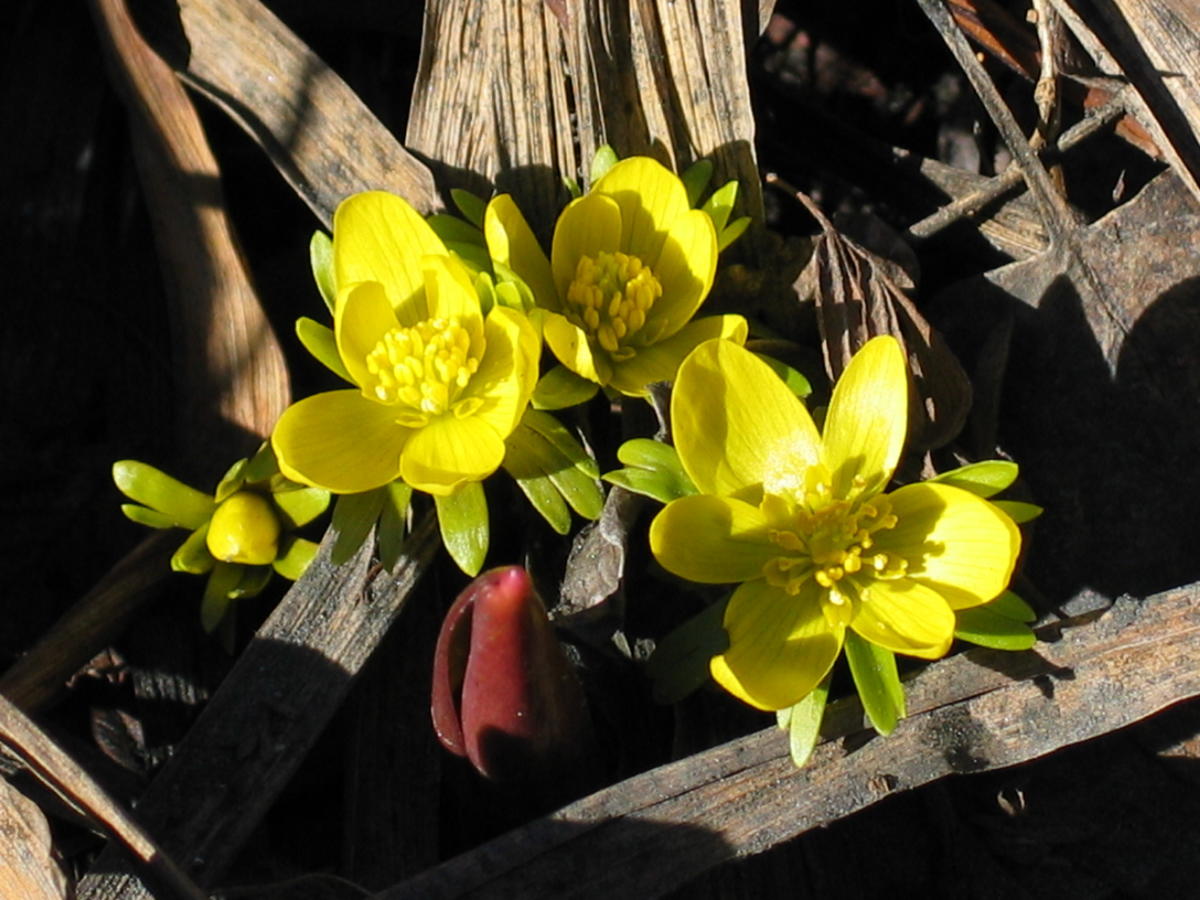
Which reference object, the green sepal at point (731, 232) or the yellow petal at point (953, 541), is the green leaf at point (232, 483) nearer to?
the green sepal at point (731, 232)

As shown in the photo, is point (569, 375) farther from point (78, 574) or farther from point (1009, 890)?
point (1009, 890)

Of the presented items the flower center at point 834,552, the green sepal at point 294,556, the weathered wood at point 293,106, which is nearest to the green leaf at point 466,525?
the green sepal at point 294,556

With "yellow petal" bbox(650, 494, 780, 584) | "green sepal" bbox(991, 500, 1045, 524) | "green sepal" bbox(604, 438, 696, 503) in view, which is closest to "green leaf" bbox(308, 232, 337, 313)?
"green sepal" bbox(604, 438, 696, 503)

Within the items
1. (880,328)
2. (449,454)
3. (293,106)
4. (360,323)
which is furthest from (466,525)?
(293,106)

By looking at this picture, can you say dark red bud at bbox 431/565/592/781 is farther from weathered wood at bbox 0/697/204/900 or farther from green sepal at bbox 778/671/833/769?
weathered wood at bbox 0/697/204/900

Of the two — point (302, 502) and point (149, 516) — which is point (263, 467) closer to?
point (302, 502)
